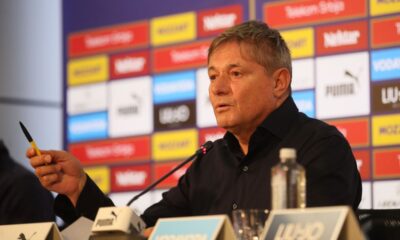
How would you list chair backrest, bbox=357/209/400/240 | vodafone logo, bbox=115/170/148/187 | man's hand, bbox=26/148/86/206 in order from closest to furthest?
chair backrest, bbox=357/209/400/240 < man's hand, bbox=26/148/86/206 < vodafone logo, bbox=115/170/148/187

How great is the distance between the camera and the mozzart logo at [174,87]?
522cm

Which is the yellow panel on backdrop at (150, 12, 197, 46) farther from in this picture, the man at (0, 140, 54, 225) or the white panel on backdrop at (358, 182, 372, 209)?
the white panel on backdrop at (358, 182, 372, 209)

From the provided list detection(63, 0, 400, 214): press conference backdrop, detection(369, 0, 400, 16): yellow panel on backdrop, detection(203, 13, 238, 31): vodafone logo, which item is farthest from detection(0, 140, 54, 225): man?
detection(369, 0, 400, 16): yellow panel on backdrop

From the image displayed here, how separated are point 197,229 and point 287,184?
28 centimetres

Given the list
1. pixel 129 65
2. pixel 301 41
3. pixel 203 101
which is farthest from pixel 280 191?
pixel 129 65

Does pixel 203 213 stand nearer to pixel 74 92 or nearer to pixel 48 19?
pixel 74 92

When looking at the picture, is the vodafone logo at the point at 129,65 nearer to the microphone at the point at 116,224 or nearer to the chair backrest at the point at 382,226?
the chair backrest at the point at 382,226

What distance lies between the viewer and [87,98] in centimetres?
575

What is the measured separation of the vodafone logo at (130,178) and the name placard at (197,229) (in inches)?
124

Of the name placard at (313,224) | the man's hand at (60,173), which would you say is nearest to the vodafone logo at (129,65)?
the man's hand at (60,173)

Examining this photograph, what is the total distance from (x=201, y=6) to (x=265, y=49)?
7.13 ft

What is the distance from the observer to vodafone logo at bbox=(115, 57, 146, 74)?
5508mm

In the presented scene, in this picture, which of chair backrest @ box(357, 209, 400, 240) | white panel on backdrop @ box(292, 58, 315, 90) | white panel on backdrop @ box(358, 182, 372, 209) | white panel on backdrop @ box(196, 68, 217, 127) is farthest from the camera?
white panel on backdrop @ box(196, 68, 217, 127)

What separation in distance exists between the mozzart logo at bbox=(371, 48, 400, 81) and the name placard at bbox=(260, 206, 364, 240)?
2458mm
